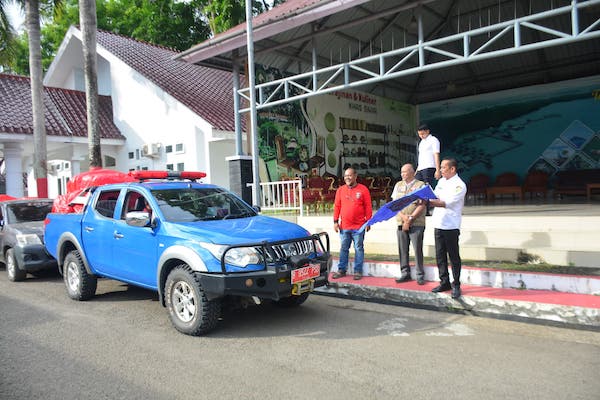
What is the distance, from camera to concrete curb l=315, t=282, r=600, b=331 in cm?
517

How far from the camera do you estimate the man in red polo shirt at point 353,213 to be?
23.8 feet

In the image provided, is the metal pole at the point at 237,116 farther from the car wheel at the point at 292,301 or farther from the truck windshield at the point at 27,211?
the car wheel at the point at 292,301

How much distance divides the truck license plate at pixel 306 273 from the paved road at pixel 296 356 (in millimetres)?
600

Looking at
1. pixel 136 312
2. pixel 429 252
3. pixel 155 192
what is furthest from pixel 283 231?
pixel 429 252

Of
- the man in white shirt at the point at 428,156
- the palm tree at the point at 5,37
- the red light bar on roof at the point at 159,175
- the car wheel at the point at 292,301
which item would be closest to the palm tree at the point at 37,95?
the palm tree at the point at 5,37

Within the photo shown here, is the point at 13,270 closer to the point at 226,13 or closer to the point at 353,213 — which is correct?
the point at 353,213

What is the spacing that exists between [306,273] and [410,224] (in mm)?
2197

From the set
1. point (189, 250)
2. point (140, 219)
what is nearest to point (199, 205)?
point (140, 219)

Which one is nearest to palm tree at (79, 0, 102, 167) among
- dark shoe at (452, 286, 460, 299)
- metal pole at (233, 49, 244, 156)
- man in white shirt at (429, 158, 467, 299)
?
metal pole at (233, 49, 244, 156)

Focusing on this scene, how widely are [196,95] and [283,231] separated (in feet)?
41.1

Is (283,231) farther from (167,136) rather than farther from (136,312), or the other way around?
(167,136)

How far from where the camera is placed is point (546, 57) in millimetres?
16750

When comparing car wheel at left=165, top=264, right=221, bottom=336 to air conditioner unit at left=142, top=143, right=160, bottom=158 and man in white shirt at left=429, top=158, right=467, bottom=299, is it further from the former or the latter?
air conditioner unit at left=142, top=143, right=160, bottom=158

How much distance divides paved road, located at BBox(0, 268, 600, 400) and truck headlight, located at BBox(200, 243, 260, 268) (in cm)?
84
